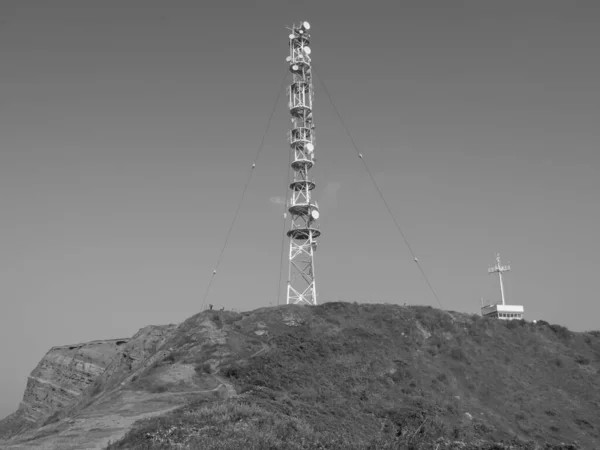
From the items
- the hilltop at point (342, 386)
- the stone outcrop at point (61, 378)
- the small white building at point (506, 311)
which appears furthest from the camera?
the small white building at point (506, 311)

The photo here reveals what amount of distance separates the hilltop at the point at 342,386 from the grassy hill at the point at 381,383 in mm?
100

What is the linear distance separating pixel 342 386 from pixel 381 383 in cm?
305

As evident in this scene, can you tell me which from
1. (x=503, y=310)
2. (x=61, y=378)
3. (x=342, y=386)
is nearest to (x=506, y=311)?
(x=503, y=310)

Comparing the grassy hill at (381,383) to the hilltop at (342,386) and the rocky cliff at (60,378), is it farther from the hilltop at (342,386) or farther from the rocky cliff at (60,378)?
the rocky cliff at (60,378)

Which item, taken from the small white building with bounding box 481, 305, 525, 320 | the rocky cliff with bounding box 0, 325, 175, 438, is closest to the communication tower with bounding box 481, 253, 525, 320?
the small white building with bounding box 481, 305, 525, 320

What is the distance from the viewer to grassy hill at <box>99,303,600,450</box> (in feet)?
69.7

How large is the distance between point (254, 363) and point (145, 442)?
12467 millimetres

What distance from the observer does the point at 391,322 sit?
41.0 meters

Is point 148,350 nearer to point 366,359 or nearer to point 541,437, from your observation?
point 366,359

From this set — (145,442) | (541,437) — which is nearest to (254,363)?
(145,442)

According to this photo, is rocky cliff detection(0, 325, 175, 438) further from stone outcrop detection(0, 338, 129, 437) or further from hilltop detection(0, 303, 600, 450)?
hilltop detection(0, 303, 600, 450)

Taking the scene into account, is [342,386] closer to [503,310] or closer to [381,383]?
[381,383]

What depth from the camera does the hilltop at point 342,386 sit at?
21.4 metres

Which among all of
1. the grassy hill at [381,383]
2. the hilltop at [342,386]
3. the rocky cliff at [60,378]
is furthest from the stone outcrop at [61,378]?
the grassy hill at [381,383]
